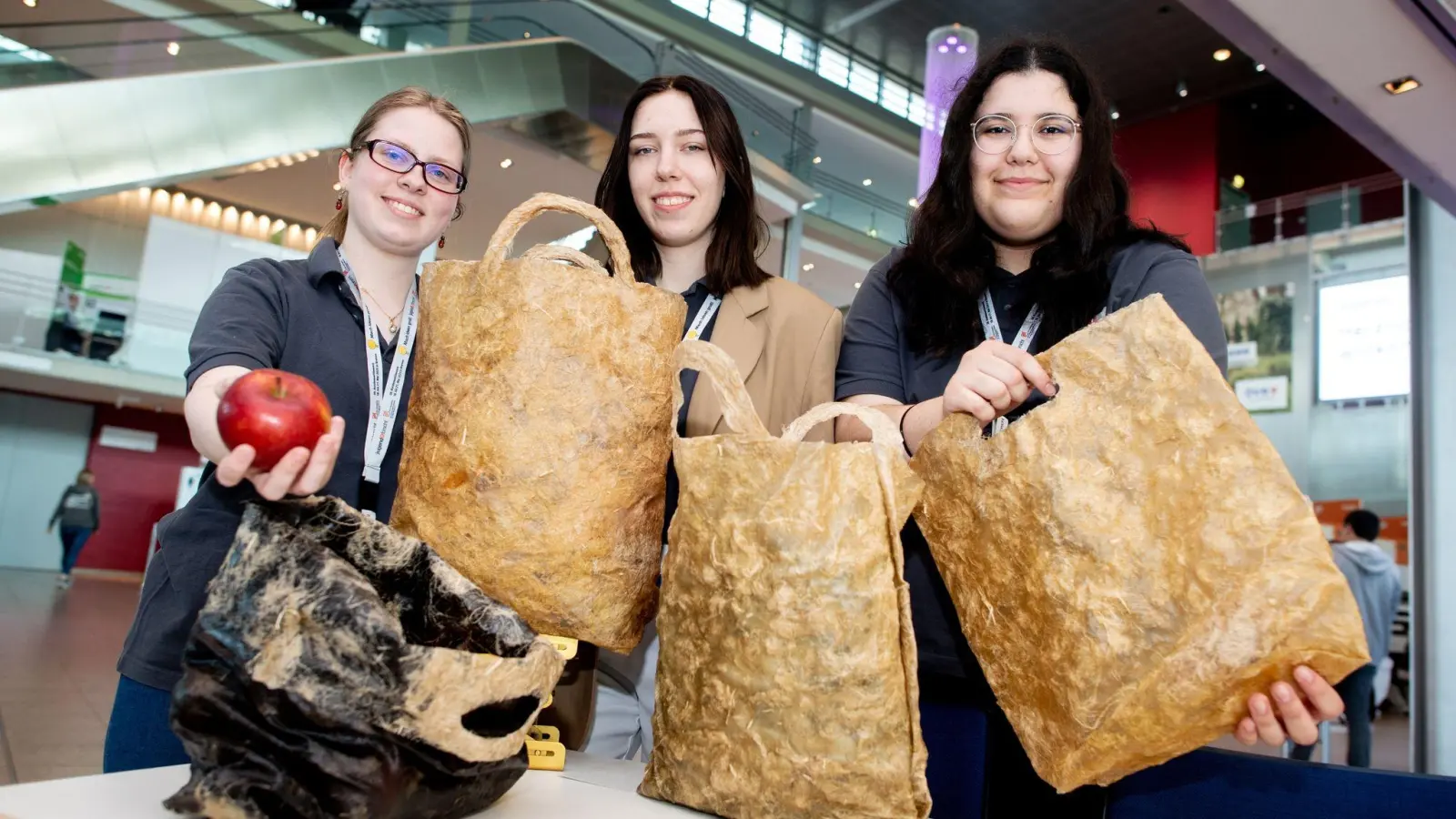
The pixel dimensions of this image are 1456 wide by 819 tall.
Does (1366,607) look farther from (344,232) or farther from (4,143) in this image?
(4,143)

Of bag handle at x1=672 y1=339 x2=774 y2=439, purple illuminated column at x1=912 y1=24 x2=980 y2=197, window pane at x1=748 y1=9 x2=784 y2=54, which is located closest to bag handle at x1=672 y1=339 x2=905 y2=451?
bag handle at x1=672 y1=339 x2=774 y2=439

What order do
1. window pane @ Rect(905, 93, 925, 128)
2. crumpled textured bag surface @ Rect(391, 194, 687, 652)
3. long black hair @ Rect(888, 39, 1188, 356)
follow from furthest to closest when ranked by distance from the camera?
window pane @ Rect(905, 93, 925, 128)
long black hair @ Rect(888, 39, 1188, 356)
crumpled textured bag surface @ Rect(391, 194, 687, 652)

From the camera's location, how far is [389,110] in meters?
1.61

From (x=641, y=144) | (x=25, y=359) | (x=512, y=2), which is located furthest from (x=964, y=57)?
(x=25, y=359)

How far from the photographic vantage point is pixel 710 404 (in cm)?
165

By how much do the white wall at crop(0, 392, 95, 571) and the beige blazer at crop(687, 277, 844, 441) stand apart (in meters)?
16.6

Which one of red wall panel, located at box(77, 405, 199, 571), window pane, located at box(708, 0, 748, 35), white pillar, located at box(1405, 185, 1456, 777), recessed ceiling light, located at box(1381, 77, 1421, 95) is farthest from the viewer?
red wall panel, located at box(77, 405, 199, 571)

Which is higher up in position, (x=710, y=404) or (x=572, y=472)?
(x=710, y=404)

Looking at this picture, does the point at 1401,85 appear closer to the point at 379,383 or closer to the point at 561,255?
the point at 561,255

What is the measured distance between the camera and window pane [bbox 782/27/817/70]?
13.3 m

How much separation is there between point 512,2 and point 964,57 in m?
4.82

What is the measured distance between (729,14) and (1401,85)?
10.5 metres

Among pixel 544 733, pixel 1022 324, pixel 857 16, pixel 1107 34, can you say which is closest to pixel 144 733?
pixel 544 733

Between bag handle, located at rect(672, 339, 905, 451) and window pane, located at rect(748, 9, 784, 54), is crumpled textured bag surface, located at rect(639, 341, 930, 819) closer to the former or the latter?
bag handle, located at rect(672, 339, 905, 451)
